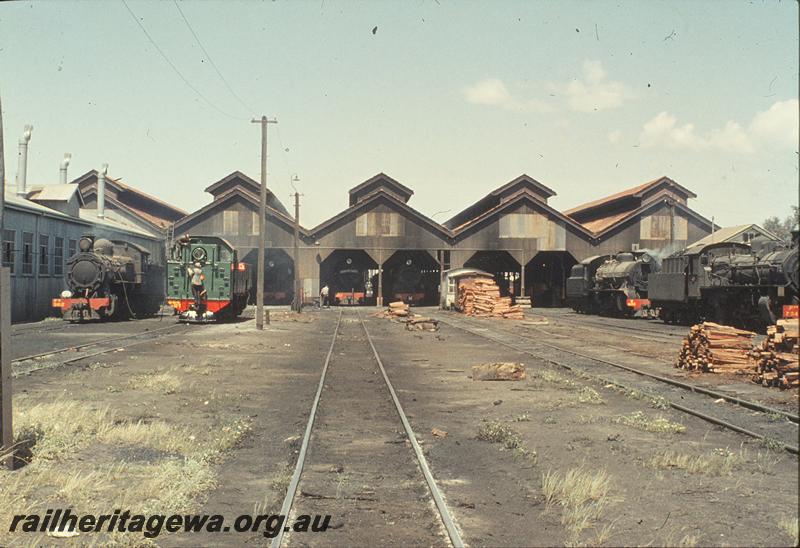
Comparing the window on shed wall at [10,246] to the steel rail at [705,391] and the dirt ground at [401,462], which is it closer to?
the dirt ground at [401,462]

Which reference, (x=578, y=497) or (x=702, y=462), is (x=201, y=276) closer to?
(x=702, y=462)

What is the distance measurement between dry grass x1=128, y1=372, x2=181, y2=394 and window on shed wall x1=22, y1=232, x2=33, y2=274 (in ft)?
65.0

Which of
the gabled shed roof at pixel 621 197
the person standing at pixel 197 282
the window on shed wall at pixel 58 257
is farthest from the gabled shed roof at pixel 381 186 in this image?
the person standing at pixel 197 282

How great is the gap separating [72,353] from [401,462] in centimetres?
1301

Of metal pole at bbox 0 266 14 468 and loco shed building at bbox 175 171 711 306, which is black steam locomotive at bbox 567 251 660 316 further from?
metal pole at bbox 0 266 14 468

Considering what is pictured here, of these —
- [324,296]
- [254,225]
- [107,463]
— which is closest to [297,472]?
[107,463]

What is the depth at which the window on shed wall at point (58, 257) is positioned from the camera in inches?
1329

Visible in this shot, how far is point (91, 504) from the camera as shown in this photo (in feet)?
19.9

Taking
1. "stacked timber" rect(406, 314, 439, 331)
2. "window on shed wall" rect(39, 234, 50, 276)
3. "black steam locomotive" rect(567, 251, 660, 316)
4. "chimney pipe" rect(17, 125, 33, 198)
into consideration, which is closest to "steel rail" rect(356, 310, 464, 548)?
"stacked timber" rect(406, 314, 439, 331)

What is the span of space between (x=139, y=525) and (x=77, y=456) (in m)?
2.71

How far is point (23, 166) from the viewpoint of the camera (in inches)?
1545

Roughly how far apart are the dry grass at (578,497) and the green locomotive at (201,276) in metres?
24.3

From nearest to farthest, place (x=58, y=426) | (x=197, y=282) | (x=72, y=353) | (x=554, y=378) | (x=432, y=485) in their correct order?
1. (x=432, y=485)
2. (x=58, y=426)
3. (x=554, y=378)
4. (x=72, y=353)
5. (x=197, y=282)

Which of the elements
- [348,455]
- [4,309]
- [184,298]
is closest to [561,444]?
[348,455]
